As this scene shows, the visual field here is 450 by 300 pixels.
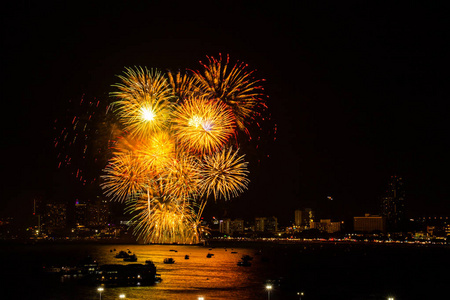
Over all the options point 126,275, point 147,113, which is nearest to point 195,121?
point 147,113

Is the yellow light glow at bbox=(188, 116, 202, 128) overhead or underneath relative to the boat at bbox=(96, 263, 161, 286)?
overhead

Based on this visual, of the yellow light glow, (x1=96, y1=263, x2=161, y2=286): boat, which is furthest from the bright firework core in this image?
(x1=96, y1=263, x2=161, y2=286): boat

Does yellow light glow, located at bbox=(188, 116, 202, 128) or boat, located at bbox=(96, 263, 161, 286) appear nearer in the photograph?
yellow light glow, located at bbox=(188, 116, 202, 128)

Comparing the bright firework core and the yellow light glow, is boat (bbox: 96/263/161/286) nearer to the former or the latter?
the bright firework core

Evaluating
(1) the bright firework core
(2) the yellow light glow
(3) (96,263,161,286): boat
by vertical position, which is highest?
(1) the bright firework core

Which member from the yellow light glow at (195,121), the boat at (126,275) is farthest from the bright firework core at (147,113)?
the boat at (126,275)

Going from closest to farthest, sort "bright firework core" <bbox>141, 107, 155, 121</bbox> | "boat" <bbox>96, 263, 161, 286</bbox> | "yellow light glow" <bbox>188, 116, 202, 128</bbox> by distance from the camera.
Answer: "yellow light glow" <bbox>188, 116, 202, 128</bbox> → "bright firework core" <bbox>141, 107, 155, 121</bbox> → "boat" <bbox>96, 263, 161, 286</bbox>

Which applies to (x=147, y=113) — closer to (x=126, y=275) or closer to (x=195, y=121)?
(x=195, y=121)

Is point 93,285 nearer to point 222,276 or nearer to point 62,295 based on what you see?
point 62,295

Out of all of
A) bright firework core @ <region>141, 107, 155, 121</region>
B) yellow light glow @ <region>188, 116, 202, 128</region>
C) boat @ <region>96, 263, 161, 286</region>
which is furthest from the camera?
boat @ <region>96, 263, 161, 286</region>

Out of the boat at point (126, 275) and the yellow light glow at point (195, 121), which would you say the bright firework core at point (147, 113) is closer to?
the yellow light glow at point (195, 121)

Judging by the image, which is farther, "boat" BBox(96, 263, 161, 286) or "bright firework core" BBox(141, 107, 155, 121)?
"boat" BBox(96, 263, 161, 286)

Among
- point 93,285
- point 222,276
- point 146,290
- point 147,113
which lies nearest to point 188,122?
point 147,113
